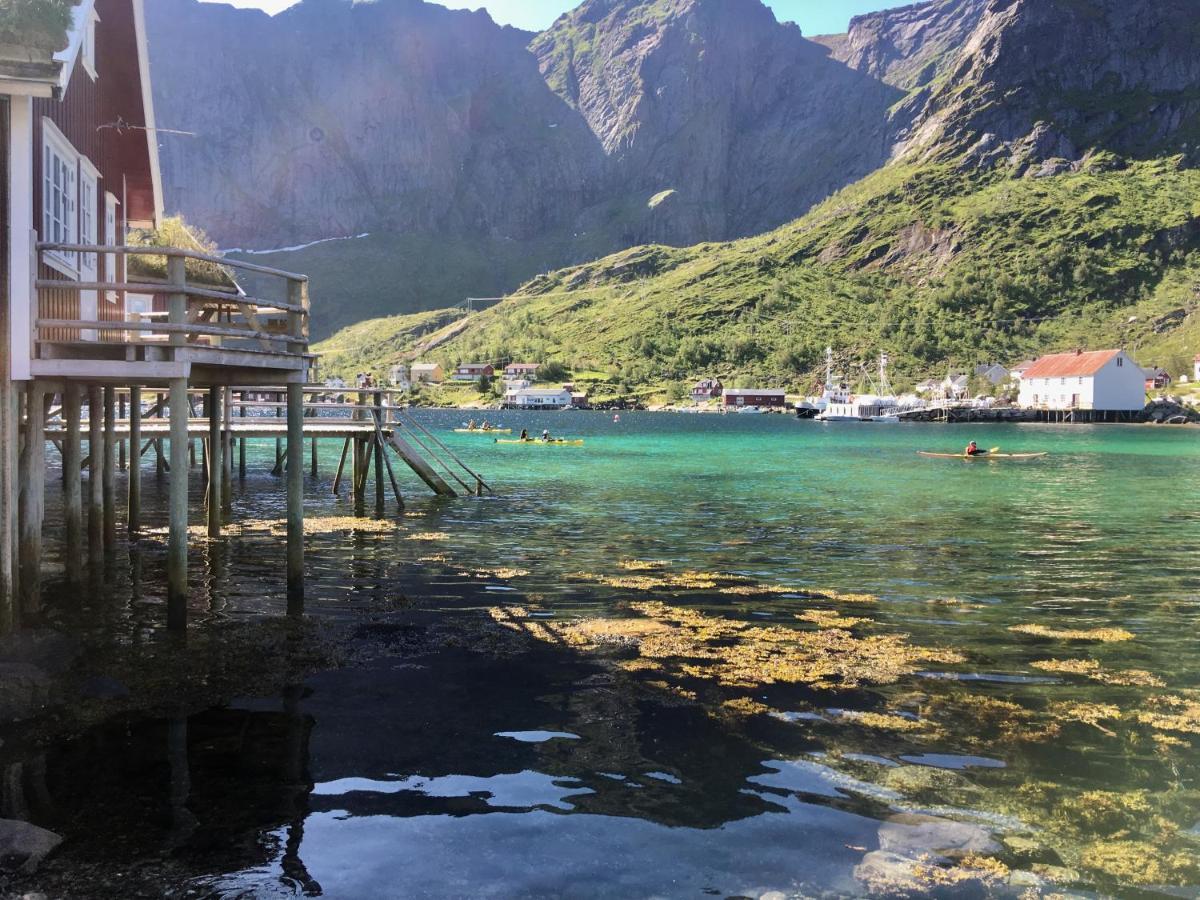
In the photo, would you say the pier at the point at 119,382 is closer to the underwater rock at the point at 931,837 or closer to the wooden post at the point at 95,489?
the wooden post at the point at 95,489

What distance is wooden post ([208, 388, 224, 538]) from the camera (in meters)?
22.0

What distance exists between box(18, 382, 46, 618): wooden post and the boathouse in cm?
2

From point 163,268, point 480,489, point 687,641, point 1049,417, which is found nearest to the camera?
point 687,641

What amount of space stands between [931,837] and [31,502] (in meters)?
13.3

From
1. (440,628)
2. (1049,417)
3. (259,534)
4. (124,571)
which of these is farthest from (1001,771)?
(1049,417)

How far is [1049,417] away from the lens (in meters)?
164

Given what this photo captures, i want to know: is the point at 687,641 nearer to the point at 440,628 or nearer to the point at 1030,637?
the point at 440,628

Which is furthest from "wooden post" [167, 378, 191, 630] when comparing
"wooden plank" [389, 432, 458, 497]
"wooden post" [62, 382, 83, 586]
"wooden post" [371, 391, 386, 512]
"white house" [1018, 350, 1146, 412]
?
"white house" [1018, 350, 1146, 412]

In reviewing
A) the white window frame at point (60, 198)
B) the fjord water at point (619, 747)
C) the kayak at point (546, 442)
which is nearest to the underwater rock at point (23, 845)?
the fjord water at point (619, 747)

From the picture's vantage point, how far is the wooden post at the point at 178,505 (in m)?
13.6

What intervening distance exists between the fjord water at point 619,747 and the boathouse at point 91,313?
2062 millimetres

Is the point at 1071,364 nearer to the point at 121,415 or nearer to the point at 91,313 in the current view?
the point at 121,415

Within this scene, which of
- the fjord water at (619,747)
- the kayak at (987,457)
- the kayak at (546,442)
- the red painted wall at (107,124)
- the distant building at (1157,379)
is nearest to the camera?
the fjord water at (619,747)

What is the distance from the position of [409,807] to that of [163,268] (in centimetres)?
3245
